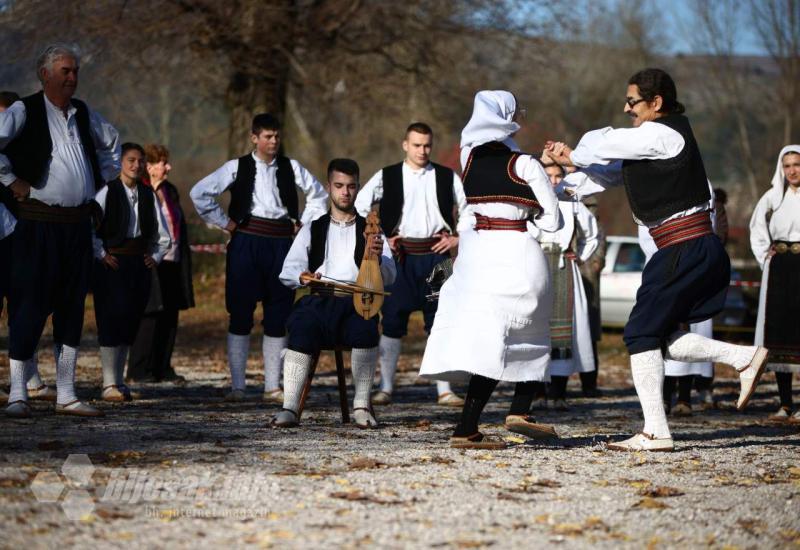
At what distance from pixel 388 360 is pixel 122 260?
89.2 inches

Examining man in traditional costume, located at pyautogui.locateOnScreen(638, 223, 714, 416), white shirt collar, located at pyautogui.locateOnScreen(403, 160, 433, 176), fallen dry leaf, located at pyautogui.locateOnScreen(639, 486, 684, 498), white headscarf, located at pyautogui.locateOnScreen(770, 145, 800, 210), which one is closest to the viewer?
fallen dry leaf, located at pyautogui.locateOnScreen(639, 486, 684, 498)

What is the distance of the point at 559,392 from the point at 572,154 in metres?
3.81

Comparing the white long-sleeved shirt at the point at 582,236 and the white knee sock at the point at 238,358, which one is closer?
the white knee sock at the point at 238,358

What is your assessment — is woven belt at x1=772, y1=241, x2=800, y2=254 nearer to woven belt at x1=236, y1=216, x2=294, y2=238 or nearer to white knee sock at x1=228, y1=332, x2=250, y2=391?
woven belt at x1=236, y1=216, x2=294, y2=238

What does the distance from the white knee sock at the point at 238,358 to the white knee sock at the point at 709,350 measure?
3962 mm

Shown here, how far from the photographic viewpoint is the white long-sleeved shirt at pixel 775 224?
10.4 m

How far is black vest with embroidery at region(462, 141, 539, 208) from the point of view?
295 inches

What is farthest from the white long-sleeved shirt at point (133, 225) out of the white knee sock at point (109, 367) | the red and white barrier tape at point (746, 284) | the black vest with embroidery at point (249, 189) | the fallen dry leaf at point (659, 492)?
the red and white barrier tape at point (746, 284)

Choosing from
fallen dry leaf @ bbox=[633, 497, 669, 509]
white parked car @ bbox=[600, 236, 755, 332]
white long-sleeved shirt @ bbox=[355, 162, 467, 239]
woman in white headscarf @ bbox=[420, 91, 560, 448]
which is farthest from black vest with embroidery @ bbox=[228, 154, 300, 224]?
white parked car @ bbox=[600, 236, 755, 332]

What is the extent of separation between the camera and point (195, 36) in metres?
21.3

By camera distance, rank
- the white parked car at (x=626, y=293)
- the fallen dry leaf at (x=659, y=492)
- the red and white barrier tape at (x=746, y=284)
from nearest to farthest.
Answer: the fallen dry leaf at (x=659, y=492), the white parked car at (x=626, y=293), the red and white barrier tape at (x=746, y=284)

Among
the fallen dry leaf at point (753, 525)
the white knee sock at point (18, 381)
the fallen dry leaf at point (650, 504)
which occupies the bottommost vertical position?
the fallen dry leaf at point (753, 525)

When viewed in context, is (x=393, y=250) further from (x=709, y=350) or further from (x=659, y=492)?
(x=659, y=492)

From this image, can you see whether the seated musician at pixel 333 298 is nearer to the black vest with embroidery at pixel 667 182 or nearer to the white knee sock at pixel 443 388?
the black vest with embroidery at pixel 667 182
